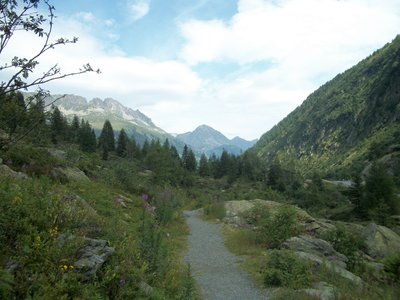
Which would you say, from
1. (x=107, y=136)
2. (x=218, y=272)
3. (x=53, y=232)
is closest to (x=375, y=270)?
(x=218, y=272)

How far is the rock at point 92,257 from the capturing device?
5.90 meters

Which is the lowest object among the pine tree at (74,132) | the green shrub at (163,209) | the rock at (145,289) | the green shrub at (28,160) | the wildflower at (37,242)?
the green shrub at (163,209)

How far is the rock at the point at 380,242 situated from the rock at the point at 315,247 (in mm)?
3758

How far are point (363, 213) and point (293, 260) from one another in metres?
29.4

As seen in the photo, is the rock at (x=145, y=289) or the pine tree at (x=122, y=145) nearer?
the rock at (x=145, y=289)

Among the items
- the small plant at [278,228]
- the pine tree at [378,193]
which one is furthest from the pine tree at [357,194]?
the small plant at [278,228]

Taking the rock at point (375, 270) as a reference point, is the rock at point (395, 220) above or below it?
below

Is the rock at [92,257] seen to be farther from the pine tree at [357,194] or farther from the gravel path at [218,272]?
the pine tree at [357,194]

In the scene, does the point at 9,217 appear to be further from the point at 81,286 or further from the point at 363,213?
the point at 363,213

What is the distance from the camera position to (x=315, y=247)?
13562 mm

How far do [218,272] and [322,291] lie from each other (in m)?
4.45

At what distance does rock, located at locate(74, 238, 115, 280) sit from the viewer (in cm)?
590

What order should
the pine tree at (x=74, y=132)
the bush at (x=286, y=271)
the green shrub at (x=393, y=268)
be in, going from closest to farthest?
the bush at (x=286, y=271) < the green shrub at (x=393, y=268) < the pine tree at (x=74, y=132)

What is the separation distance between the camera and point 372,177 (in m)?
37.4
